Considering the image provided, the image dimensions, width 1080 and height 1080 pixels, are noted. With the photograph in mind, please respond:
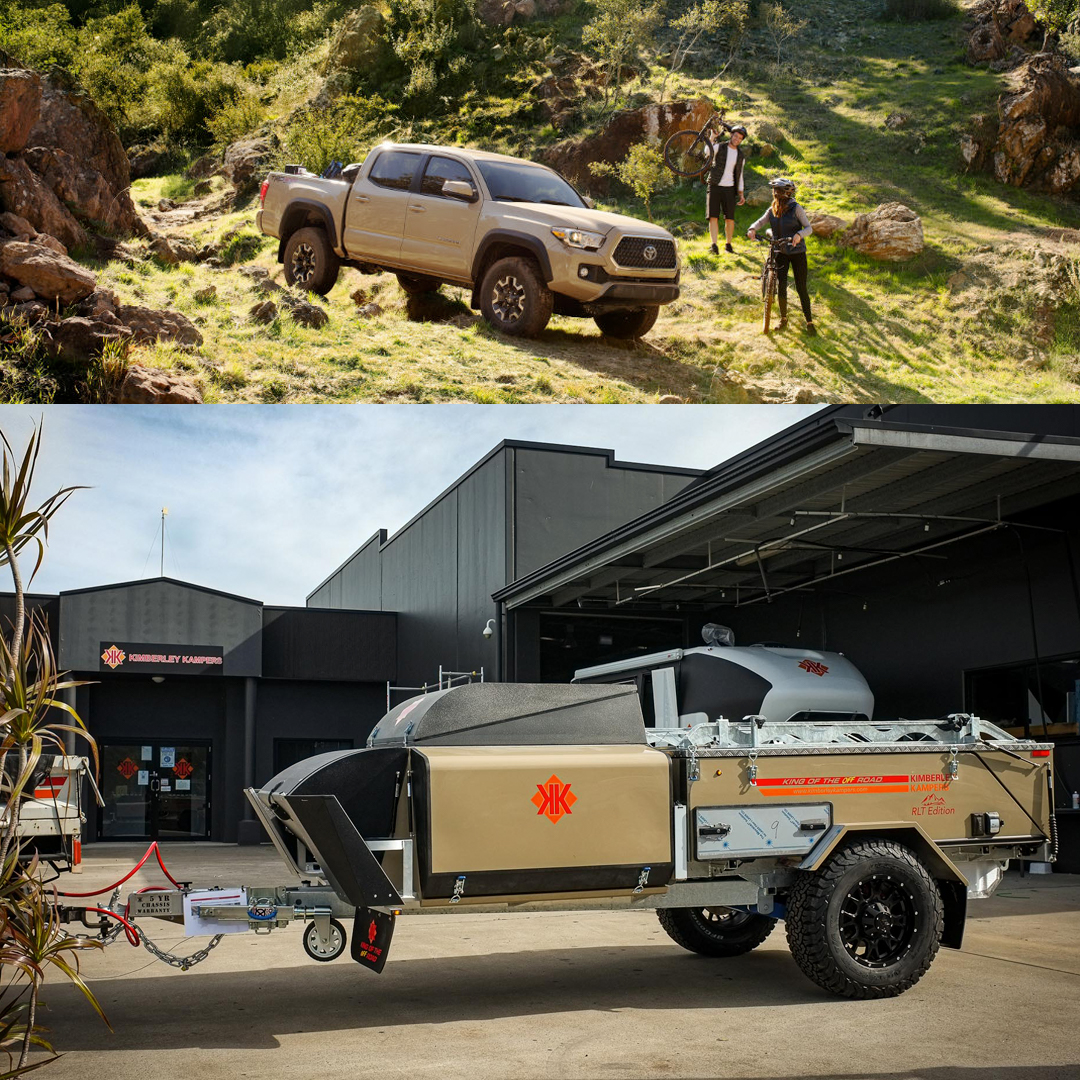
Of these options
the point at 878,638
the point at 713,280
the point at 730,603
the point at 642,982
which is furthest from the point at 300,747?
the point at 642,982

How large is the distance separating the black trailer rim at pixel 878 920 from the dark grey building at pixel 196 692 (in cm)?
1995

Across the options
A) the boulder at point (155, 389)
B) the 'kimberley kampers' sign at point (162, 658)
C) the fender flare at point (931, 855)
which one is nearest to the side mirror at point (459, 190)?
the boulder at point (155, 389)

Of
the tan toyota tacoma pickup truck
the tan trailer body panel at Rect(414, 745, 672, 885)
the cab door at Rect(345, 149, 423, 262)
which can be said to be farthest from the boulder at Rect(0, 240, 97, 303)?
the tan trailer body panel at Rect(414, 745, 672, 885)

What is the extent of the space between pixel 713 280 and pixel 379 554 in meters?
20.5

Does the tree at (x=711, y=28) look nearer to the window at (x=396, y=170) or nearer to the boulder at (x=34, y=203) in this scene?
the window at (x=396, y=170)

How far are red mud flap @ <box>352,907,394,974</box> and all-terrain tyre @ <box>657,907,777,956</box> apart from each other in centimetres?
293

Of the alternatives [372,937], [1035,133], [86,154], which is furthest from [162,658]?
[372,937]

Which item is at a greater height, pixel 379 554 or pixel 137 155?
pixel 137 155

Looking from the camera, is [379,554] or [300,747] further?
[379,554]

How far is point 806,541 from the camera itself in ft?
47.1

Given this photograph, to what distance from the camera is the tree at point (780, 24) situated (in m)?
13.6

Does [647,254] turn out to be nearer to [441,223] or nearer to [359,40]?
[441,223]

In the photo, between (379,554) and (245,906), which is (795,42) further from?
(379,554)

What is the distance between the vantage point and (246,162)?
1302 centimetres
